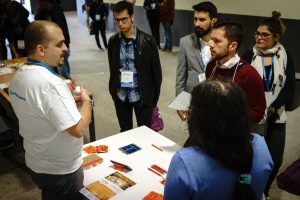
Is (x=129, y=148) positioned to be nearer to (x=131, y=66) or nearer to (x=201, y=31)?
(x=131, y=66)

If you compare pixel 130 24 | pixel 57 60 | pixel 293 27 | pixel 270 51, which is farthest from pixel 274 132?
pixel 293 27

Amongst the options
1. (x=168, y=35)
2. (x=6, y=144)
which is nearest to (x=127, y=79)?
(x=6, y=144)

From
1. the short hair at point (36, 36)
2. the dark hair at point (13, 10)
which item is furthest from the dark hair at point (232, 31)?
the dark hair at point (13, 10)

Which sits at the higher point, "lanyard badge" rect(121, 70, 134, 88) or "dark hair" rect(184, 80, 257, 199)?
"dark hair" rect(184, 80, 257, 199)

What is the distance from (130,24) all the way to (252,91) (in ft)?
3.75

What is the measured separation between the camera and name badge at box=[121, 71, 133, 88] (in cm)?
253

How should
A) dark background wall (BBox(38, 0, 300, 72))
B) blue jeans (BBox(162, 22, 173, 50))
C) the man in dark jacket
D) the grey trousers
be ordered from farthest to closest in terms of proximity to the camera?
blue jeans (BBox(162, 22, 173, 50)) < dark background wall (BBox(38, 0, 300, 72)) < the man in dark jacket < the grey trousers

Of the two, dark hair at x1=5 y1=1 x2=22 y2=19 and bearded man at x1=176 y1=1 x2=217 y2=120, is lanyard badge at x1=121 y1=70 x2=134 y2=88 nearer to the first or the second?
bearded man at x1=176 y1=1 x2=217 y2=120

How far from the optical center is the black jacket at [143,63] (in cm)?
250

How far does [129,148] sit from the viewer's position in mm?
2047

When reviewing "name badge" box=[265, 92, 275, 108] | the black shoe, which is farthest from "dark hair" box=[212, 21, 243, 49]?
the black shoe

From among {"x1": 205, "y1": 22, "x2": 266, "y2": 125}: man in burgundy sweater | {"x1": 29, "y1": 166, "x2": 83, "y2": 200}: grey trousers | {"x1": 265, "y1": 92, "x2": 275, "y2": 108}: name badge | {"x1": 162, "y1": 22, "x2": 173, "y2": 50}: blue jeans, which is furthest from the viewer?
{"x1": 162, "y1": 22, "x2": 173, "y2": 50}: blue jeans

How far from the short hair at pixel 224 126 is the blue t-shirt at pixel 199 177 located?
0.03 m

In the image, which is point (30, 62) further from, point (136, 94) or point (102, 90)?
point (102, 90)
